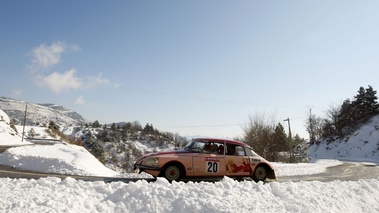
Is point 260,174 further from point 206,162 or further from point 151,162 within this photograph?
point 151,162

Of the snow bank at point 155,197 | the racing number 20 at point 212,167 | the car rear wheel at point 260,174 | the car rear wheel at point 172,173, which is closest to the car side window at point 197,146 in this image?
the racing number 20 at point 212,167

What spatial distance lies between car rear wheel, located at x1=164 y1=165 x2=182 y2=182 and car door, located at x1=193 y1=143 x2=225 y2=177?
2.18 ft

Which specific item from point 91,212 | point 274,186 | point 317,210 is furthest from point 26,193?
point 317,210

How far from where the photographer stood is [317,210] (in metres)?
7.88

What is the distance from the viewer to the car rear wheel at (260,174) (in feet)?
39.4

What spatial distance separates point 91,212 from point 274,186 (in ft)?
16.7

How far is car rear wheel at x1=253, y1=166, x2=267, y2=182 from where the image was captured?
12016 millimetres

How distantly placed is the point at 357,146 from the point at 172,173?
58613 millimetres

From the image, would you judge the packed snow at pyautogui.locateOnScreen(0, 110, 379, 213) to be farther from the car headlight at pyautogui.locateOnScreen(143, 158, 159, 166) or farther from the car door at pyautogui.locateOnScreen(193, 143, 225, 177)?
the car door at pyautogui.locateOnScreen(193, 143, 225, 177)

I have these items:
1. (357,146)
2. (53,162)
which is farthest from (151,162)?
(357,146)

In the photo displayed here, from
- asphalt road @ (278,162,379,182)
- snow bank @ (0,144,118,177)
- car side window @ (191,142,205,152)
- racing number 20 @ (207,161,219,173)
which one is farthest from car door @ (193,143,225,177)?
snow bank @ (0,144,118,177)

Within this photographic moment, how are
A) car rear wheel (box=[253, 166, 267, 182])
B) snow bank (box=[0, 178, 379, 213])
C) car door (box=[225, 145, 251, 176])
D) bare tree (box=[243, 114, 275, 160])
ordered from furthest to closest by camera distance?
bare tree (box=[243, 114, 275, 160]) < car rear wheel (box=[253, 166, 267, 182]) < car door (box=[225, 145, 251, 176]) < snow bank (box=[0, 178, 379, 213])

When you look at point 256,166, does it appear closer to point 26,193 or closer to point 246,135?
point 26,193

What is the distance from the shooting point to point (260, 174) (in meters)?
12.1
